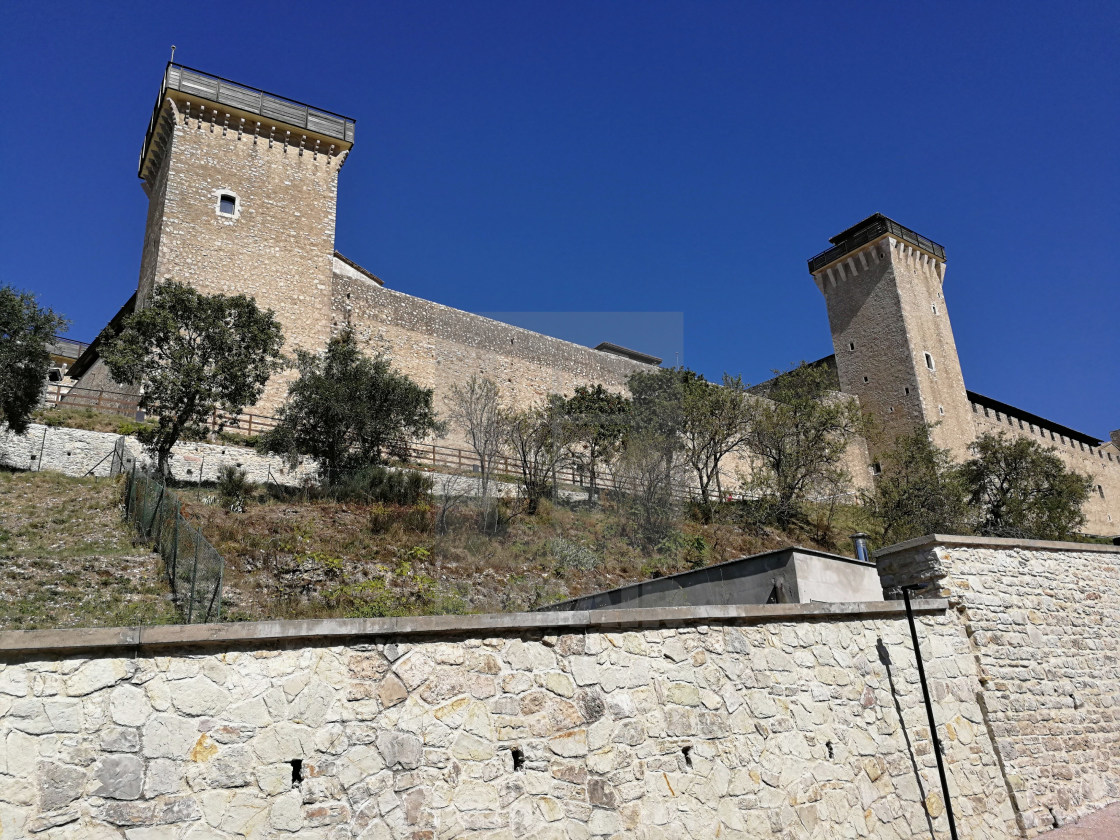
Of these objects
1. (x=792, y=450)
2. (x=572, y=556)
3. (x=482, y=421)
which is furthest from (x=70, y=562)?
(x=792, y=450)

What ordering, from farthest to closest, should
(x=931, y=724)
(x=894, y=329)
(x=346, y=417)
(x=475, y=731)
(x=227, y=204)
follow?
1. (x=894, y=329)
2. (x=227, y=204)
3. (x=346, y=417)
4. (x=931, y=724)
5. (x=475, y=731)

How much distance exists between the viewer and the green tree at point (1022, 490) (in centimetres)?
2478

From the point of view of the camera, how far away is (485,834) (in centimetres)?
437

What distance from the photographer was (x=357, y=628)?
14.4 ft

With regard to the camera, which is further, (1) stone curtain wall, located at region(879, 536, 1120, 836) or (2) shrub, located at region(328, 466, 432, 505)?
(2) shrub, located at region(328, 466, 432, 505)

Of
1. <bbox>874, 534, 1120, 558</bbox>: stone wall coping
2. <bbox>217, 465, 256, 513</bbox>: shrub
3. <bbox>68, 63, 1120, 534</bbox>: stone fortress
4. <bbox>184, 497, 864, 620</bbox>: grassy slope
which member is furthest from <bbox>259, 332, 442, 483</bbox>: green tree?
<bbox>874, 534, 1120, 558</bbox>: stone wall coping

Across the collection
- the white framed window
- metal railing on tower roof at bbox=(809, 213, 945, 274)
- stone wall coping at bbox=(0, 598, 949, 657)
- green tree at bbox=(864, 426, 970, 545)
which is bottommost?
stone wall coping at bbox=(0, 598, 949, 657)

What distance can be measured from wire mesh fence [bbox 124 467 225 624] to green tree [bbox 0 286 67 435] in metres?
3.16

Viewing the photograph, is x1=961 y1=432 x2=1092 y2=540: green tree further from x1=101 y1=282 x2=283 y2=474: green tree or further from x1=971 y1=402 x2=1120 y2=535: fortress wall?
x1=101 y1=282 x2=283 y2=474: green tree

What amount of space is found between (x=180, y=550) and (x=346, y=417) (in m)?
7.11

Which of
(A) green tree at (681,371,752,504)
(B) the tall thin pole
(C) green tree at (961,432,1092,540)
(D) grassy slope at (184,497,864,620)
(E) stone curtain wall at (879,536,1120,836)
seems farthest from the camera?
(C) green tree at (961,432,1092,540)

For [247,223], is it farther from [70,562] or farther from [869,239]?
[869,239]

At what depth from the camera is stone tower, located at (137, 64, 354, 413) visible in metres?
20.0

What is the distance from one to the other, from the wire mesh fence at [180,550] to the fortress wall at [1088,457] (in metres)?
35.2
